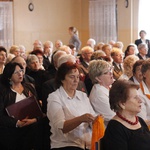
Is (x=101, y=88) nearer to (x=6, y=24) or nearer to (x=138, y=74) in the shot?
(x=138, y=74)

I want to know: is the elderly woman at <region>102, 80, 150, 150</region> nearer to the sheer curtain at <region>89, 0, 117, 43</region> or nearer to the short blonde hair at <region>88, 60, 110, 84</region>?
the short blonde hair at <region>88, 60, 110, 84</region>

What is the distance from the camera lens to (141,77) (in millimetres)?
4883

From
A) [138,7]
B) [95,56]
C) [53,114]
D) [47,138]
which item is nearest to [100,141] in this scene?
[53,114]

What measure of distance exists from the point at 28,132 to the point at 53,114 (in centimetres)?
113

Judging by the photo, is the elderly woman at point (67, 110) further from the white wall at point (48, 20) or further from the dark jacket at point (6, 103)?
the white wall at point (48, 20)

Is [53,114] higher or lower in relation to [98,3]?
lower

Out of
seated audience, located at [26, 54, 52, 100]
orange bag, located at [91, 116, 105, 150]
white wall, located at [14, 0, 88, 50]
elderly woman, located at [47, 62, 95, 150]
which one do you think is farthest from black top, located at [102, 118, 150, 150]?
white wall, located at [14, 0, 88, 50]

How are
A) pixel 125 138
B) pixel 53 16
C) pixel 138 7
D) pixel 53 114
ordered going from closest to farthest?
pixel 125 138, pixel 53 114, pixel 138 7, pixel 53 16

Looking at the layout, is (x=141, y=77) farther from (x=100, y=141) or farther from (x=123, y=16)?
(x=123, y=16)

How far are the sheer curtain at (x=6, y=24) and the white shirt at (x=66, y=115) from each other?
34.7 ft

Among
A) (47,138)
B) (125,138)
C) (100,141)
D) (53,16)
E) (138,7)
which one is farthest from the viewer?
(53,16)

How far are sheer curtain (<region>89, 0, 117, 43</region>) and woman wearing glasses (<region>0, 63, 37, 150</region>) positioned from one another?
10.6 m

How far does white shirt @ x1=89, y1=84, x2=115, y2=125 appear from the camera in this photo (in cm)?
418

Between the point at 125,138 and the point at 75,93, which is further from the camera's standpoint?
the point at 75,93
